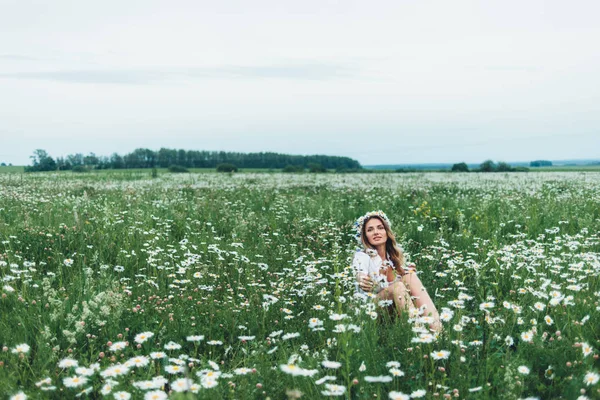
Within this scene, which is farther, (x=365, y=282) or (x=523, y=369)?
(x=365, y=282)

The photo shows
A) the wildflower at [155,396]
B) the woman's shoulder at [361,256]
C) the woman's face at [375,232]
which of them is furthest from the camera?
the woman's face at [375,232]

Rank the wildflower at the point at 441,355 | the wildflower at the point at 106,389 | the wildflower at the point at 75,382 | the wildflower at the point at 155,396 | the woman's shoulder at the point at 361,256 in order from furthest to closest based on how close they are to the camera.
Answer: the woman's shoulder at the point at 361,256, the wildflower at the point at 441,355, the wildflower at the point at 75,382, the wildflower at the point at 106,389, the wildflower at the point at 155,396

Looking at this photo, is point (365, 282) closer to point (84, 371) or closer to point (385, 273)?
point (385, 273)

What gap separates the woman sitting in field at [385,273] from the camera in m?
4.21

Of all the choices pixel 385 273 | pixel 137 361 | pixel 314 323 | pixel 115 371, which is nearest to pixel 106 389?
pixel 115 371

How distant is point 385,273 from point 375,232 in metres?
0.52

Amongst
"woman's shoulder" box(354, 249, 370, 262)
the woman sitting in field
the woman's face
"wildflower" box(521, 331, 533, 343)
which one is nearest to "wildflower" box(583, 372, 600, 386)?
"wildflower" box(521, 331, 533, 343)

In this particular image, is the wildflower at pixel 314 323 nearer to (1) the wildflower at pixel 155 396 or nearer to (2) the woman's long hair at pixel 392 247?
Result: (1) the wildflower at pixel 155 396

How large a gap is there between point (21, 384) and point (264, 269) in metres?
2.96

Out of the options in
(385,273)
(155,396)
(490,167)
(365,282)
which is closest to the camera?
(155,396)

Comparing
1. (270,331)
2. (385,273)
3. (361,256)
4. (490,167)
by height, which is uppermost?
(490,167)

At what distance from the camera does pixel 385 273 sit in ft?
17.3

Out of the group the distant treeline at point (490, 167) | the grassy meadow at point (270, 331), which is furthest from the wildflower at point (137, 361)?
the distant treeline at point (490, 167)

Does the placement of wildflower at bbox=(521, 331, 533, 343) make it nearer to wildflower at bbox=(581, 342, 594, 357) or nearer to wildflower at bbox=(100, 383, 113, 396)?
wildflower at bbox=(581, 342, 594, 357)
